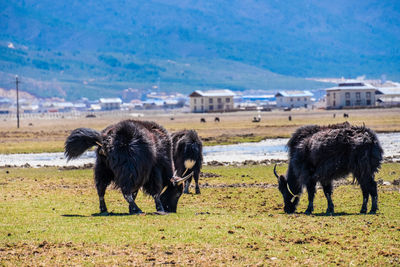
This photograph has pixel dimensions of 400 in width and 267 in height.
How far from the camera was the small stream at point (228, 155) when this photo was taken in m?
31.1

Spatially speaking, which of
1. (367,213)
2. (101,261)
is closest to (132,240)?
(101,261)

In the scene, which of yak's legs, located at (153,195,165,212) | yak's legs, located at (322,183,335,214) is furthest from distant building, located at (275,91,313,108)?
yak's legs, located at (153,195,165,212)

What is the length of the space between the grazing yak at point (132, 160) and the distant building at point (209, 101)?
421ft

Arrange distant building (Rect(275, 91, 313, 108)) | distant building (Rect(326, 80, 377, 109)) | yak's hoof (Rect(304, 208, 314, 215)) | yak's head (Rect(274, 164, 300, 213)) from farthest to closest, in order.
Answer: distant building (Rect(275, 91, 313, 108)) → distant building (Rect(326, 80, 377, 109)) → yak's head (Rect(274, 164, 300, 213)) → yak's hoof (Rect(304, 208, 314, 215))

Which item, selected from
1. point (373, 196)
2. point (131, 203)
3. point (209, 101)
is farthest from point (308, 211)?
point (209, 101)

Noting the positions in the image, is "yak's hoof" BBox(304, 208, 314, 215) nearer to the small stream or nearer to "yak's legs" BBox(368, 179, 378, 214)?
"yak's legs" BBox(368, 179, 378, 214)

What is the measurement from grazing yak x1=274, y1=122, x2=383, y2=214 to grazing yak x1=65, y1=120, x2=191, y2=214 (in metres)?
2.68

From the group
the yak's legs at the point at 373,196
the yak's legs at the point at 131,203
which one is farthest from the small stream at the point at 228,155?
the yak's legs at the point at 131,203

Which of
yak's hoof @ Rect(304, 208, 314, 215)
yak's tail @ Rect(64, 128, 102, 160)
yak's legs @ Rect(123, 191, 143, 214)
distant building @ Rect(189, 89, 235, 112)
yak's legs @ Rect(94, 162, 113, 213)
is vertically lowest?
yak's hoof @ Rect(304, 208, 314, 215)

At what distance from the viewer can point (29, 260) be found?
9430mm

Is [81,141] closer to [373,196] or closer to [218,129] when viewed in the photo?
[373,196]

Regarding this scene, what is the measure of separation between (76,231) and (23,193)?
7.02 metres

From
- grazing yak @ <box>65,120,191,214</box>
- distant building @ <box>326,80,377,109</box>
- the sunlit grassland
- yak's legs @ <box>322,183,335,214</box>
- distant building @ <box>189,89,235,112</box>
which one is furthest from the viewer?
distant building @ <box>189,89,235,112</box>

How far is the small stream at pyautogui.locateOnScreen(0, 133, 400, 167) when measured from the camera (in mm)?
31078
